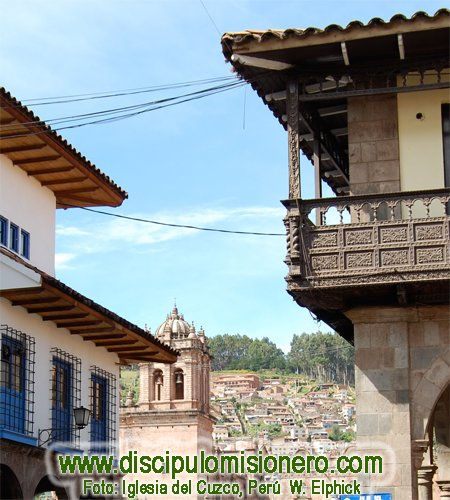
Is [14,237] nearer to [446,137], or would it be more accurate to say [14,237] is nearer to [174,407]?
[446,137]

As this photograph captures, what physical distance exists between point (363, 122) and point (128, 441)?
7008 cm

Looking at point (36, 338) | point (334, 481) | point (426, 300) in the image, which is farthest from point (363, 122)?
point (36, 338)

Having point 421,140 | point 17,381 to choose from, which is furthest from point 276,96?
point 17,381

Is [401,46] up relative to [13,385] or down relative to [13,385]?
up

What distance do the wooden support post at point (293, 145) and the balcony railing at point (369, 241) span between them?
9.3 inches

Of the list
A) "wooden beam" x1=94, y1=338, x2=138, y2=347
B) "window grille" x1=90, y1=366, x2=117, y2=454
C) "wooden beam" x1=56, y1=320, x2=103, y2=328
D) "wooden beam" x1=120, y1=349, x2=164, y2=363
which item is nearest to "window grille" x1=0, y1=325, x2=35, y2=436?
"wooden beam" x1=56, y1=320, x2=103, y2=328

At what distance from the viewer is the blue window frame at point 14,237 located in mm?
20641

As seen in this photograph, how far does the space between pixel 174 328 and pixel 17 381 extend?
222 feet

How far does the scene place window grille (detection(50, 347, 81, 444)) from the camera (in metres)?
20.8

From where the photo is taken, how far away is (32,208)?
71.7 ft

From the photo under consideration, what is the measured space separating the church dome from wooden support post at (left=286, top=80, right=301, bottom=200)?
70.2 metres

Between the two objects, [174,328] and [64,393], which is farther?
[174,328]

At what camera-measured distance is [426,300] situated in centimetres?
1570

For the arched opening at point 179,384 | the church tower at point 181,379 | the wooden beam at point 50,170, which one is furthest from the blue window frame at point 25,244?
the arched opening at point 179,384
